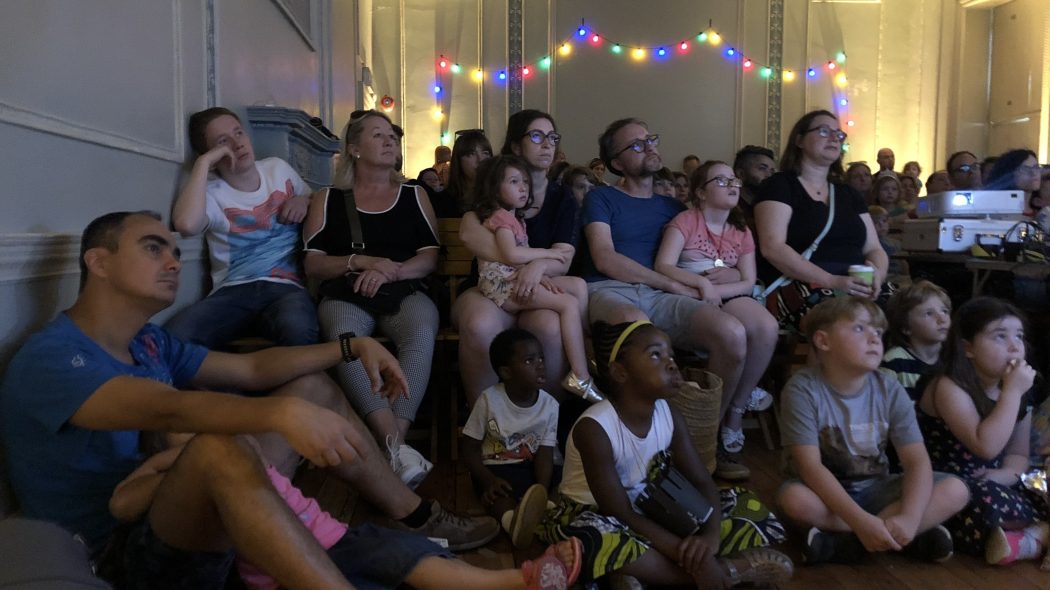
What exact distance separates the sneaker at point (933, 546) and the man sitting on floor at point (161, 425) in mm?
1414

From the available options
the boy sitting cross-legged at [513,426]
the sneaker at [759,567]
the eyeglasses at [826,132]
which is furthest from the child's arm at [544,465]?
the eyeglasses at [826,132]

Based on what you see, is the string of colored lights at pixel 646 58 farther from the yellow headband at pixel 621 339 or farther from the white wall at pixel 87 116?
the yellow headband at pixel 621 339

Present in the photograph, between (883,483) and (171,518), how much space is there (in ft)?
5.84

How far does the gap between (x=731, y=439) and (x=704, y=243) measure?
2.45 feet

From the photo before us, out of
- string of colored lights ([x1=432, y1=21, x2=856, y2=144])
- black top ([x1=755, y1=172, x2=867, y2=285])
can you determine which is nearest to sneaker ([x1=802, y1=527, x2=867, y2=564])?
black top ([x1=755, y1=172, x2=867, y2=285])

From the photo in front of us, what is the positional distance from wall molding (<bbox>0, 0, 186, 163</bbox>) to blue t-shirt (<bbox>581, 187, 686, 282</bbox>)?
150 cm

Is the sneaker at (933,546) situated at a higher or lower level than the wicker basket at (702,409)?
lower

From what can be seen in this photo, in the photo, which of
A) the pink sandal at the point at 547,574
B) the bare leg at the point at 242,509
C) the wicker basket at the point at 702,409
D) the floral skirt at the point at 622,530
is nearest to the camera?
the bare leg at the point at 242,509

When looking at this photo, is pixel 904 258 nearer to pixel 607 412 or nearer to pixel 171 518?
pixel 607 412

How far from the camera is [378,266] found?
2.80 meters

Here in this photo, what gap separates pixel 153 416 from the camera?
137 centimetres

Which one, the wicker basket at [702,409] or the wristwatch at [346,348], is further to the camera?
the wicker basket at [702,409]

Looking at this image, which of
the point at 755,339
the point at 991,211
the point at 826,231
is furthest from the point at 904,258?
the point at 755,339

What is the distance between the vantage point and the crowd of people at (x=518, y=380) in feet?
4.73
